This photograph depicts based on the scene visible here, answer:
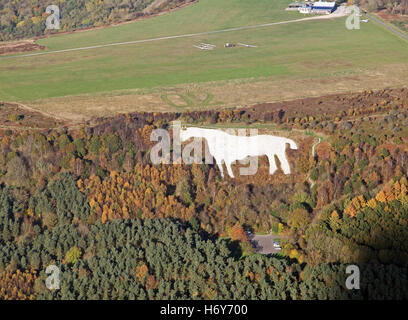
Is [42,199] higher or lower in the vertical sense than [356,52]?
lower

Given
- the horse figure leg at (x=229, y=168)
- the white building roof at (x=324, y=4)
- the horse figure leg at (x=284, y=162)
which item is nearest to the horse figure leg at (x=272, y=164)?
the horse figure leg at (x=284, y=162)

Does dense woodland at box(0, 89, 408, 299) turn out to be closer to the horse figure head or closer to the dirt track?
the horse figure head

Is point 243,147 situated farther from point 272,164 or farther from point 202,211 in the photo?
point 202,211

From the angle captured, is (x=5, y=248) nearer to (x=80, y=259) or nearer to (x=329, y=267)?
(x=80, y=259)

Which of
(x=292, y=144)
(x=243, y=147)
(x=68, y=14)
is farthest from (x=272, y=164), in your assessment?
(x=68, y=14)

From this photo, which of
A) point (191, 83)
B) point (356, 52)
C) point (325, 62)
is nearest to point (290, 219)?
point (191, 83)

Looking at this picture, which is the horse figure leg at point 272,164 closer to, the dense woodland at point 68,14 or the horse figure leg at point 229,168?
the horse figure leg at point 229,168
